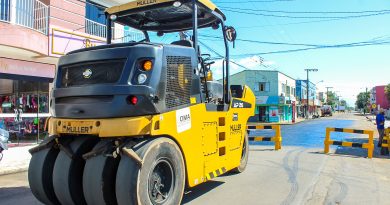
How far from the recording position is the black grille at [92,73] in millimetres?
5000

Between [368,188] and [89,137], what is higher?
[89,137]

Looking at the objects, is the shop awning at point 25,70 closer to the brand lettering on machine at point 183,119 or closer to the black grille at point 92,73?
the black grille at point 92,73

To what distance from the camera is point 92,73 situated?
518 centimetres

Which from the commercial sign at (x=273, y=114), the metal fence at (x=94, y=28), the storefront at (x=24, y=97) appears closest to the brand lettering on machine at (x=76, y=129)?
the storefront at (x=24, y=97)

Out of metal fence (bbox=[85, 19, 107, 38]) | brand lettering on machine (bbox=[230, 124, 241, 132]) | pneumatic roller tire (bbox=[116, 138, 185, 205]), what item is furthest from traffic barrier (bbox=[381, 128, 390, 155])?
metal fence (bbox=[85, 19, 107, 38])

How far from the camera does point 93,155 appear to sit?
4.76 metres

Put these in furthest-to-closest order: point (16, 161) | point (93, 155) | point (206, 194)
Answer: point (16, 161), point (206, 194), point (93, 155)

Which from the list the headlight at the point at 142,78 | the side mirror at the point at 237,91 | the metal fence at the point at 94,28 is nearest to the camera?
the headlight at the point at 142,78

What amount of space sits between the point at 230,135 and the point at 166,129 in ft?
7.48

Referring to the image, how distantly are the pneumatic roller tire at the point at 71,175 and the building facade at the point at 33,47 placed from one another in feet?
25.4

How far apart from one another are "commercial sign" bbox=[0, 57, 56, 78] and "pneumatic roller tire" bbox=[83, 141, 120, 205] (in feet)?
31.7

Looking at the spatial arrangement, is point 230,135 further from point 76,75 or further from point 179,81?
point 76,75

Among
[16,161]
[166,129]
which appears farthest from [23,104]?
[166,129]

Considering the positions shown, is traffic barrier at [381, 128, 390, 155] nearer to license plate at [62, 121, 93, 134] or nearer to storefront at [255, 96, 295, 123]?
license plate at [62, 121, 93, 134]
